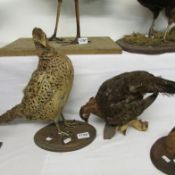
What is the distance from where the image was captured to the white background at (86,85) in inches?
32.1

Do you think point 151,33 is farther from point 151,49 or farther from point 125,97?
point 125,97

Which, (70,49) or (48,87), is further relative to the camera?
(70,49)

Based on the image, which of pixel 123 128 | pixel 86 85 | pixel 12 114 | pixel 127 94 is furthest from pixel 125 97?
pixel 12 114

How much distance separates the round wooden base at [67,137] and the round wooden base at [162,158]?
0.20 meters

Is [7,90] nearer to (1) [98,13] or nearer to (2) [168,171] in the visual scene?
(1) [98,13]

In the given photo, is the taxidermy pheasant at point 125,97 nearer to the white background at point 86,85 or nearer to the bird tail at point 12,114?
the white background at point 86,85

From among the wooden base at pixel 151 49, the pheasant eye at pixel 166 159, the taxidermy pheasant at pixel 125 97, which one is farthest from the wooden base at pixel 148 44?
the pheasant eye at pixel 166 159

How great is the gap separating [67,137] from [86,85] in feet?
0.79

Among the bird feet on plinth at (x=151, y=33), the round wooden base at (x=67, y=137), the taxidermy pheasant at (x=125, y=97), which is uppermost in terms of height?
the bird feet on plinth at (x=151, y=33)

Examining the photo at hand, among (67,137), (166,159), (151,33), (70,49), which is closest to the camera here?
(166,159)

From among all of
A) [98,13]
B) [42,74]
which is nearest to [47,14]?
[98,13]

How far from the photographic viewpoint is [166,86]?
854 millimetres

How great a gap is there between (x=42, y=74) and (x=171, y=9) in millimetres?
563

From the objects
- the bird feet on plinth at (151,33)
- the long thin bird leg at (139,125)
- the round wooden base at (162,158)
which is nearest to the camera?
the round wooden base at (162,158)
